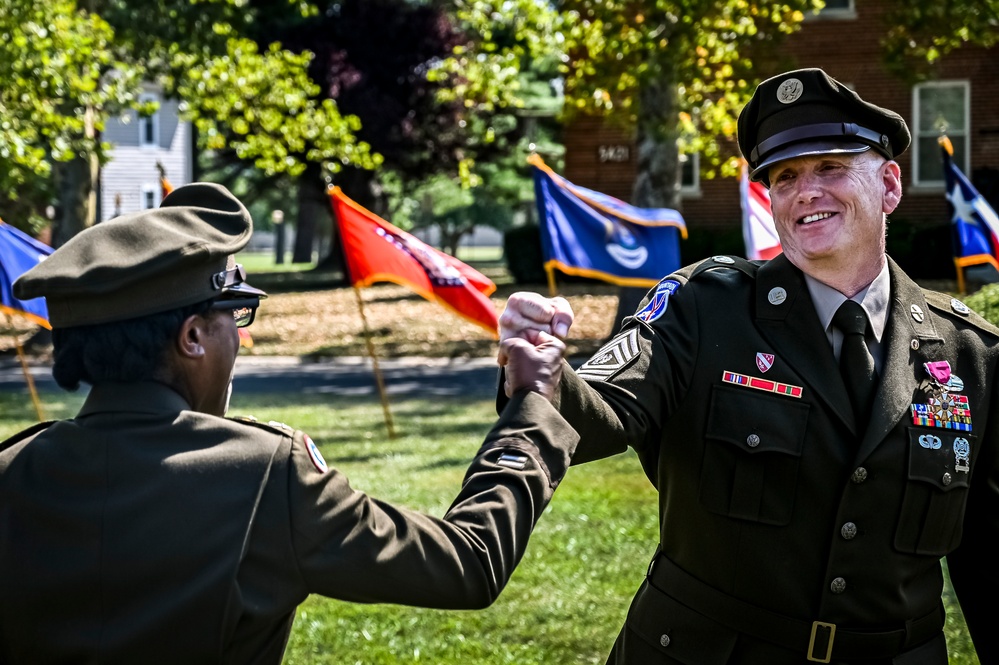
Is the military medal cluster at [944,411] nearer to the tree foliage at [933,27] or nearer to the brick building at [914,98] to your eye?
the tree foliage at [933,27]

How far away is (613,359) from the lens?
2891mm

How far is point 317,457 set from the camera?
236cm

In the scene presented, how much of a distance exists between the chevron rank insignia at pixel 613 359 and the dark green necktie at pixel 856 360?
488 millimetres

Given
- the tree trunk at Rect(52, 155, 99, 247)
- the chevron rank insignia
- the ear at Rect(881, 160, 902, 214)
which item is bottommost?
the tree trunk at Rect(52, 155, 99, 247)

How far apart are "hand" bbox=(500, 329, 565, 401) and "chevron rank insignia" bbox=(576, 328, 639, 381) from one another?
219 millimetres

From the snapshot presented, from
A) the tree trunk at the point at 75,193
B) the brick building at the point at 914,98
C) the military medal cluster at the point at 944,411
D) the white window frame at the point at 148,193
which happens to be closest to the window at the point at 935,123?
the brick building at the point at 914,98

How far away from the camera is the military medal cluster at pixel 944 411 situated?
2.95m

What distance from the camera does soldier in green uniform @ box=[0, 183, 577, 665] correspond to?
2193mm

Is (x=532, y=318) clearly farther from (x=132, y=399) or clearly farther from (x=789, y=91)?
(x=789, y=91)

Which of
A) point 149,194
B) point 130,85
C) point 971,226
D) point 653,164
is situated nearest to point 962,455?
point 971,226

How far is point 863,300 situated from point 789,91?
0.52m

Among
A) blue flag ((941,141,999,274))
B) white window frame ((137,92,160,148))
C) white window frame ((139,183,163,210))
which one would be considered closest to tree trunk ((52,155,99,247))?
blue flag ((941,141,999,274))

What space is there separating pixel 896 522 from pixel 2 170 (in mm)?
14263

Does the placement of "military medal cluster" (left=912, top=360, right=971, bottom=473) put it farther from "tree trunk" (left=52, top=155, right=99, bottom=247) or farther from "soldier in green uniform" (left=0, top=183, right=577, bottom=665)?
"tree trunk" (left=52, top=155, right=99, bottom=247)
